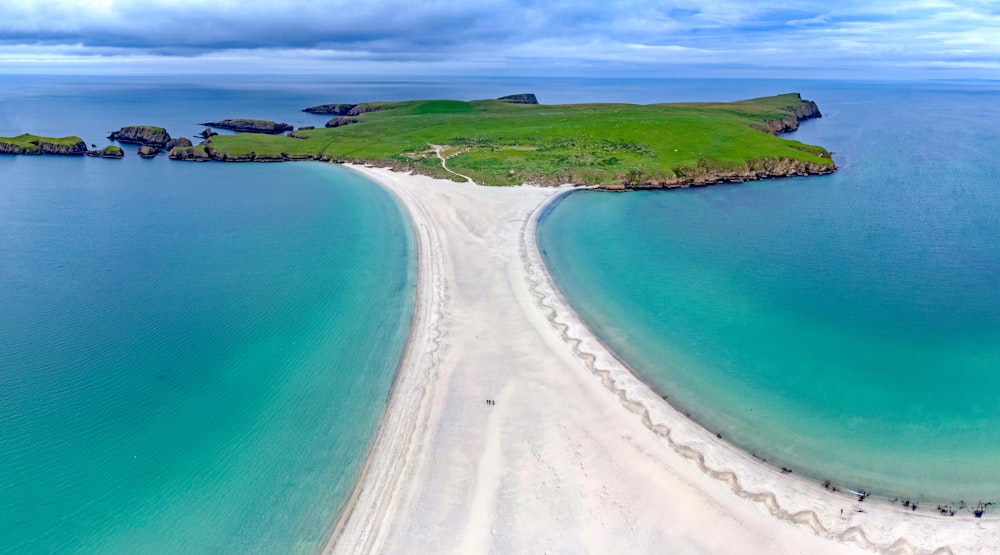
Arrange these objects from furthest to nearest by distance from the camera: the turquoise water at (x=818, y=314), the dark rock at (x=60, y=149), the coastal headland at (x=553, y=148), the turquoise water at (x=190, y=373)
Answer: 1. the dark rock at (x=60, y=149)
2. the coastal headland at (x=553, y=148)
3. the turquoise water at (x=818, y=314)
4. the turquoise water at (x=190, y=373)

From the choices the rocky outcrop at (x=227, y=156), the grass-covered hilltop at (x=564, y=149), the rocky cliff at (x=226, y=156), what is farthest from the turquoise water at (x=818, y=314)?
the rocky cliff at (x=226, y=156)

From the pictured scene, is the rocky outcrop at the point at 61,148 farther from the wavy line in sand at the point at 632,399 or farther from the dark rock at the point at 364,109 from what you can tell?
the wavy line in sand at the point at 632,399

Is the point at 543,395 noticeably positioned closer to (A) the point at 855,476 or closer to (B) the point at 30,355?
(A) the point at 855,476

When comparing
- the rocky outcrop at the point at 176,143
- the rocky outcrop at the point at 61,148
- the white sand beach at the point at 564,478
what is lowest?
the white sand beach at the point at 564,478

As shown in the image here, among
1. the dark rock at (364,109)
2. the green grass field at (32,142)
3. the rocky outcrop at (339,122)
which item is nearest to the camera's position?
the green grass field at (32,142)

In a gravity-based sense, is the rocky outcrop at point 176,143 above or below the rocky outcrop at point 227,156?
above

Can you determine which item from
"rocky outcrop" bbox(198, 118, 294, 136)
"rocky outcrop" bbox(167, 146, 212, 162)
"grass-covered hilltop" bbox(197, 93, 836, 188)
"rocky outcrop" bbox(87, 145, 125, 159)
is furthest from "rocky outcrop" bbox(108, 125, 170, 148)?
"rocky outcrop" bbox(198, 118, 294, 136)

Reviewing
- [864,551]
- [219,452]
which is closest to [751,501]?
[864,551]

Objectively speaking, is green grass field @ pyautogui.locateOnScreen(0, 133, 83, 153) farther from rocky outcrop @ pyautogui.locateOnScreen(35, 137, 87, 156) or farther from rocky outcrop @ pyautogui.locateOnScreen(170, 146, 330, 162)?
rocky outcrop @ pyautogui.locateOnScreen(170, 146, 330, 162)
